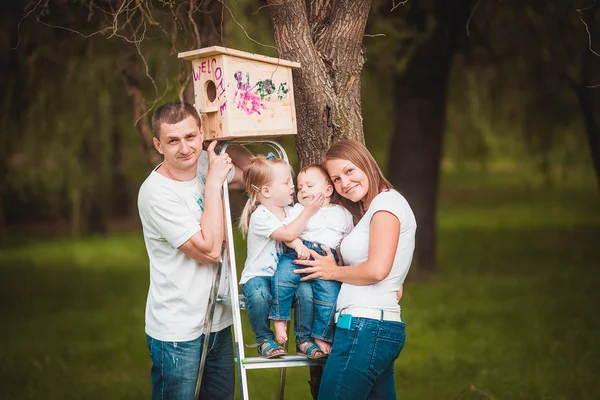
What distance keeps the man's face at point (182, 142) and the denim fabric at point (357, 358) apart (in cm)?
103

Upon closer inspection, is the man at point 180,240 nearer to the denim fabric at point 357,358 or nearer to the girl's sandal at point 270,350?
the girl's sandal at point 270,350

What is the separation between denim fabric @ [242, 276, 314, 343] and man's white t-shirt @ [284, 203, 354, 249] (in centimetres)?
23

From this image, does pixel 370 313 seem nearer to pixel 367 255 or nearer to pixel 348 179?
pixel 367 255

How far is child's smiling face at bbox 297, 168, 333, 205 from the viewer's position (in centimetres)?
409

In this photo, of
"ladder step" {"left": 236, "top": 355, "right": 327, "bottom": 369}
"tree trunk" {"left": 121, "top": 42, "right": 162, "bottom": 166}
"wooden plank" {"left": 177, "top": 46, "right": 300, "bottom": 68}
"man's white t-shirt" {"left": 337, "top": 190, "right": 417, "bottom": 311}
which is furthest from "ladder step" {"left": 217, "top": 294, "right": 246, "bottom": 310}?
"tree trunk" {"left": 121, "top": 42, "right": 162, "bottom": 166}

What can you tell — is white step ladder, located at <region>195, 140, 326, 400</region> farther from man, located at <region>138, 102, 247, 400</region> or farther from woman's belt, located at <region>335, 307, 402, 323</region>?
woman's belt, located at <region>335, 307, 402, 323</region>

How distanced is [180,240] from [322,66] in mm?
1192

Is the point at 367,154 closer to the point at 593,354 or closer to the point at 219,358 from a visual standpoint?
the point at 219,358

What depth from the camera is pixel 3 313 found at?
10.6 m

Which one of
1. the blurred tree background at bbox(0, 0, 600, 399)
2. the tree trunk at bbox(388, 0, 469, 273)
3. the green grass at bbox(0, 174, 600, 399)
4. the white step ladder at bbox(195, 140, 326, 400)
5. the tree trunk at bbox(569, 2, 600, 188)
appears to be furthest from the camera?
the tree trunk at bbox(388, 0, 469, 273)

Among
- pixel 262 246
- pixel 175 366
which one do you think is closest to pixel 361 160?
pixel 262 246

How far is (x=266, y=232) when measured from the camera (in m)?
4.05

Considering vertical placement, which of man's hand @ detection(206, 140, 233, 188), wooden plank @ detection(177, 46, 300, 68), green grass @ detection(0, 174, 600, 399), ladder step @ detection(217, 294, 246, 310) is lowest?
green grass @ detection(0, 174, 600, 399)

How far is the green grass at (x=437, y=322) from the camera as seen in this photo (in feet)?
23.2
